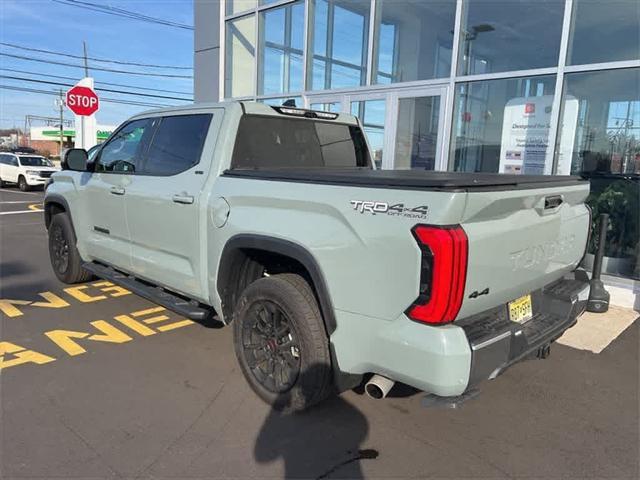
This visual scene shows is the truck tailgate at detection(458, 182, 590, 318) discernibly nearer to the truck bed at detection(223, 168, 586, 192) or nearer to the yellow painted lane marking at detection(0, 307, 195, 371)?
the truck bed at detection(223, 168, 586, 192)

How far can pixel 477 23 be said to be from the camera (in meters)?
7.68

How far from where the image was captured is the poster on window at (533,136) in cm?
666

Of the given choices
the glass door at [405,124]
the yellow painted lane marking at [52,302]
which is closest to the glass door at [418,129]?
the glass door at [405,124]

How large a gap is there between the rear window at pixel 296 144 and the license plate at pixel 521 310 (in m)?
2.02

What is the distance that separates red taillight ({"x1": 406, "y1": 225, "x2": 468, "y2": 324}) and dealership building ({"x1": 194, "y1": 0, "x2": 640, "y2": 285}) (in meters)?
4.80

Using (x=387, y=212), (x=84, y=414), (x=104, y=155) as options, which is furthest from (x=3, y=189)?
(x=387, y=212)

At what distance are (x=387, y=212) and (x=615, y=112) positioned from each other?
5.52m

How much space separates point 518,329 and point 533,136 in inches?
198

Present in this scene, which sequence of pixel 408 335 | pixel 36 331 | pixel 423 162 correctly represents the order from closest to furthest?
pixel 408 335 < pixel 36 331 < pixel 423 162

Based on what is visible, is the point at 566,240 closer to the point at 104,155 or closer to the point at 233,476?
the point at 233,476

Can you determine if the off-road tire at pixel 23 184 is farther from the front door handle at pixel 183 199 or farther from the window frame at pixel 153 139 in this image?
the front door handle at pixel 183 199

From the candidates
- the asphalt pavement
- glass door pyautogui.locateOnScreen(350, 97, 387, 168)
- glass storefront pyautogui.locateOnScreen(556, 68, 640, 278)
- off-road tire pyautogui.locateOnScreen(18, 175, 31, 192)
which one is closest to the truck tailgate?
the asphalt pavement

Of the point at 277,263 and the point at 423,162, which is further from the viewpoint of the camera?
the point at 423,162

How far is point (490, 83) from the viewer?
732cm
